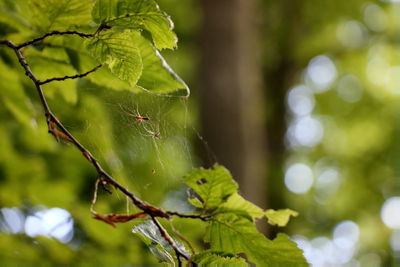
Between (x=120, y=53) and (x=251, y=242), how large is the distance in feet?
1.08

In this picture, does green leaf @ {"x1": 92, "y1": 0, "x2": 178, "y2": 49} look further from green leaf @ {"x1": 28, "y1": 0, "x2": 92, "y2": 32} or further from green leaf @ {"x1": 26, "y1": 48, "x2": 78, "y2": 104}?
green leaf @ {"x1": 26, "y1": 48, "x2": 78, "y2": 104}

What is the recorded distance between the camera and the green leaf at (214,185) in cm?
70

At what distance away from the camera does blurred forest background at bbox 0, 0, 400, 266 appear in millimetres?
1791

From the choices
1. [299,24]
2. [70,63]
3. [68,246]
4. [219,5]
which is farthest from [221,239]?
[299,24]

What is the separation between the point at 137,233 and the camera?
605 mm

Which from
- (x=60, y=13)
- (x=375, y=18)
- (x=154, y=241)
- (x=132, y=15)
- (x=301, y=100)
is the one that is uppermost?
(x=375, y=18)

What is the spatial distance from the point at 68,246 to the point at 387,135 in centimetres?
437

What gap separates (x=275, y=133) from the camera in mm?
4938

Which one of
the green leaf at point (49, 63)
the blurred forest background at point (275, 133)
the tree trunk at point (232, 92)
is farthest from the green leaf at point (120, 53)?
the tree trunk at point (232, 92)

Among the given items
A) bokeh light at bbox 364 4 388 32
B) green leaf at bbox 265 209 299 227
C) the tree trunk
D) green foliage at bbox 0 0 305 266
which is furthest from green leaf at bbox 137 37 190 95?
Answer: bokeh light at bbox 364 4 388 32

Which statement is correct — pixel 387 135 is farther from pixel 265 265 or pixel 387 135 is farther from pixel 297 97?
pixel 265 265

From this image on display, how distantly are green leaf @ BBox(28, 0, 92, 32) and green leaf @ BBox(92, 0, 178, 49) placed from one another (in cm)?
19

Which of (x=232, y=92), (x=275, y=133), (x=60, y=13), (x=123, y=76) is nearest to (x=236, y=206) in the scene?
(x=123, y=76)

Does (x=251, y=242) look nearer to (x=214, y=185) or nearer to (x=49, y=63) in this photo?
(x=214, y=185)
